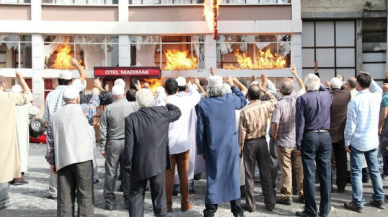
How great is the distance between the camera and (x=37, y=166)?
11312 millimetres

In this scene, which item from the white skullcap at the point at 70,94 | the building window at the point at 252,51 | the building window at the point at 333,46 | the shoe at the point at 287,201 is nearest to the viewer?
the white skullcap at the point at 70,94

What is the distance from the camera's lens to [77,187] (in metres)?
5.86

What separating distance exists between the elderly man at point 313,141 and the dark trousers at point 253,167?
605 mm

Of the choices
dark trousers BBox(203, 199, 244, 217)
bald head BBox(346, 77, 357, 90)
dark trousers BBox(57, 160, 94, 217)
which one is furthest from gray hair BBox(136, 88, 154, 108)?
bald head BBox(346, 77, 357, 90)

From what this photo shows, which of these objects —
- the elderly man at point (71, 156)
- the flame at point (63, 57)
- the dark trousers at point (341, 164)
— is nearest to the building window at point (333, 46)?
the flame at point (63, 57)

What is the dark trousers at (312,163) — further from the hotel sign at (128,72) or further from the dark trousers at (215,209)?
the hotel sign at (128,72)

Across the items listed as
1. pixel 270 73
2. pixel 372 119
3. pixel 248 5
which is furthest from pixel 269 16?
pixel 372 119

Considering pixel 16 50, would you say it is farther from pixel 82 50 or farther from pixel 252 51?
pixel 252 51

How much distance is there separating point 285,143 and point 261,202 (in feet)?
3.89

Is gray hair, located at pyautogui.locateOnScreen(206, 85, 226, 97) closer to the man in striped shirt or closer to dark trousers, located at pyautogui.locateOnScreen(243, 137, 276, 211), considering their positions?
the man in striped shirt

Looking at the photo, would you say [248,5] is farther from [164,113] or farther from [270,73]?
[164,113]

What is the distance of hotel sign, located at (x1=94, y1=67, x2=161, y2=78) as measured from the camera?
20.3m

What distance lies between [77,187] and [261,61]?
16504 millimetres

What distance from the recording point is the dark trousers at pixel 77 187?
5.80 meters
